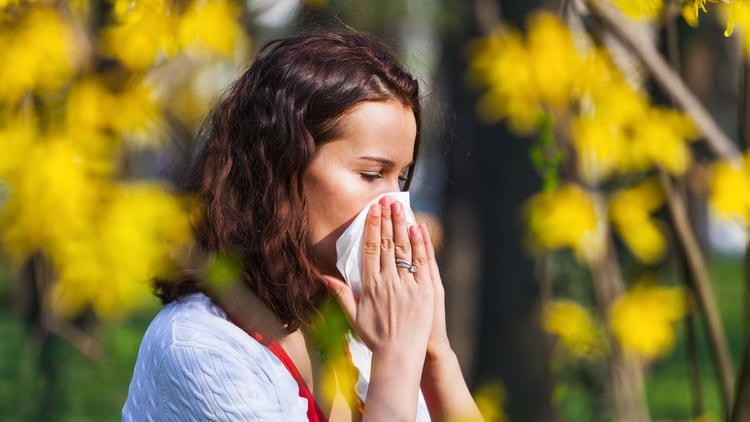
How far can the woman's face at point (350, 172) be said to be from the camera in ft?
6.51

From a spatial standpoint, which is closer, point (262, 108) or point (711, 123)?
point (262, 108)

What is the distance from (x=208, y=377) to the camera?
184 centimetres

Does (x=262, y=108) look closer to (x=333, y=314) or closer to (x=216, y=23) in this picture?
(x=333, y=314)

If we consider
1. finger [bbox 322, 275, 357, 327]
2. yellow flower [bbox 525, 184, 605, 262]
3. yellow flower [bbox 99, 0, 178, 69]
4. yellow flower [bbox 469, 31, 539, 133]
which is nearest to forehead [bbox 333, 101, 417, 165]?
finger [bbox 322, 275, 357, 327]

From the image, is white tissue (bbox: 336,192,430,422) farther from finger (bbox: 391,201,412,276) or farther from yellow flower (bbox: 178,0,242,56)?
yellow flower (bbox: 178,0,242,56)

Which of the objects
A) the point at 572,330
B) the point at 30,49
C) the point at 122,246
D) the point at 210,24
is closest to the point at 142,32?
the point at 210,24

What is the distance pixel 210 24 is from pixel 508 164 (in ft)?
10.8

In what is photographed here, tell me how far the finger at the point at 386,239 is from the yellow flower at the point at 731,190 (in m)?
1.41

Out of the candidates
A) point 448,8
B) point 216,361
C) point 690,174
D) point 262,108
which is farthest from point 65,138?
point 448,8

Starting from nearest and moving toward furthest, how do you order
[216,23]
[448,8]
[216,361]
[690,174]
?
[216,361] < [216,23] < [690,174] < [448,8]

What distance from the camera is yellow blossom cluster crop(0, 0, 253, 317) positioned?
276 centimetres

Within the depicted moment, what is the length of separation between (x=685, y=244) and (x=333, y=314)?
1420 mm

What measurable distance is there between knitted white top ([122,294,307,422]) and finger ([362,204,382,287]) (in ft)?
0.69

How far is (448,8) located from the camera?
7074mm
